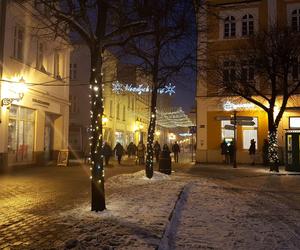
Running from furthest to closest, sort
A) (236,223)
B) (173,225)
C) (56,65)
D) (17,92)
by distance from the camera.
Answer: (56,65)
(17,92)
(236,223)
(173,225)

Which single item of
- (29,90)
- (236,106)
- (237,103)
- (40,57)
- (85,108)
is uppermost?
(40,57)

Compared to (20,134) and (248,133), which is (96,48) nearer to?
(20,134)

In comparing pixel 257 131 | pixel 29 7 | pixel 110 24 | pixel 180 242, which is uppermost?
pixel 29 7

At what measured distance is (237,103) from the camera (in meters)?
29.4

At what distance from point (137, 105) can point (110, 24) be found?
41.1 meters

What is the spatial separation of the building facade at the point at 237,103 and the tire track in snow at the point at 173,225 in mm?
17604

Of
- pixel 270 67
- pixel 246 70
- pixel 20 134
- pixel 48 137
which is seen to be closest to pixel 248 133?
pixel 246 70

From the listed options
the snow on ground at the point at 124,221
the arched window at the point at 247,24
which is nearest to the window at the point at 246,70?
the arched window at the point at 247,24

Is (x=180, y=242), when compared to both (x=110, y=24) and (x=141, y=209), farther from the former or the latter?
(x=110, y=24)

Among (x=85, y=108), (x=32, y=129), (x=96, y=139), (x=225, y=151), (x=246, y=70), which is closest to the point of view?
(x=96, y=139)

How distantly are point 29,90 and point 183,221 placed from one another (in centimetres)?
1551

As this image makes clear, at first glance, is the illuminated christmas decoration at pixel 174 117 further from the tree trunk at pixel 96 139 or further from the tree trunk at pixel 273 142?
the tree trunk at pixel 96 139

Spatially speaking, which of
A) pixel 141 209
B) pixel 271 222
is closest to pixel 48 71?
pixel 141 209

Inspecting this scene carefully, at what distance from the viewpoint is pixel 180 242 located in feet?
23.0
